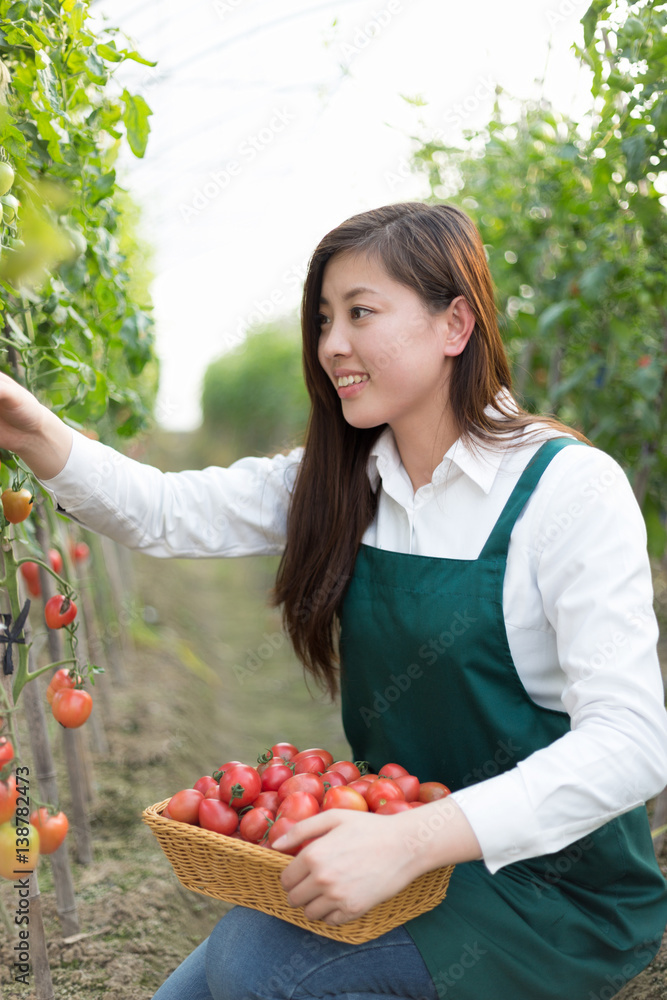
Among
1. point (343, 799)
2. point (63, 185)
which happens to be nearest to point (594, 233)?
point (63, 185)

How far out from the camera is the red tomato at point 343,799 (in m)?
1.14

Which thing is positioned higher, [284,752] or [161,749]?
[284,752]

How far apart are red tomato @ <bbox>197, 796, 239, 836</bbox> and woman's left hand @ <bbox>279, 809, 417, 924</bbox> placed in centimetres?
21

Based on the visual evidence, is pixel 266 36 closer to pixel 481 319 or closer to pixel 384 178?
pixel 384 178

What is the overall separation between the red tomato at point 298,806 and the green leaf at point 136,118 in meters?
1.17

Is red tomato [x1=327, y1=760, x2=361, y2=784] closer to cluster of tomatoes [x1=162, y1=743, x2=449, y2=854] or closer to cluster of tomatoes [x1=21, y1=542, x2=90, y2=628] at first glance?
cluster of tomatoes [x1=162, y1=743, x2=449, y2=854]

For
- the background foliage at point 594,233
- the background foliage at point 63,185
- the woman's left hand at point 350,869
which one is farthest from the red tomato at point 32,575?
the background foliage at point 594,233

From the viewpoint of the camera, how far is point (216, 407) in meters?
11.4

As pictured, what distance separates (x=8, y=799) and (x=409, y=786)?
Result: 0.60 meters

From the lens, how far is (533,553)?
1294 mm

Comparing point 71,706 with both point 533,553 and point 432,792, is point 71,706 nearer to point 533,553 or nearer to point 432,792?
point 432,792

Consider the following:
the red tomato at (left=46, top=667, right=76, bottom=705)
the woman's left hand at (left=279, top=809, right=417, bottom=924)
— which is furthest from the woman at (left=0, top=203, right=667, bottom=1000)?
the red tomato at (left=46, top=667, right=76, bottom=705)

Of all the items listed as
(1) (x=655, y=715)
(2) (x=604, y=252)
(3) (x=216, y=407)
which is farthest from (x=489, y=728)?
(3) (x=216, y=407)

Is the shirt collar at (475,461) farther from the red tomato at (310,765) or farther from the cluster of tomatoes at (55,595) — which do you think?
the cluster of tomatoes at (55,595)
